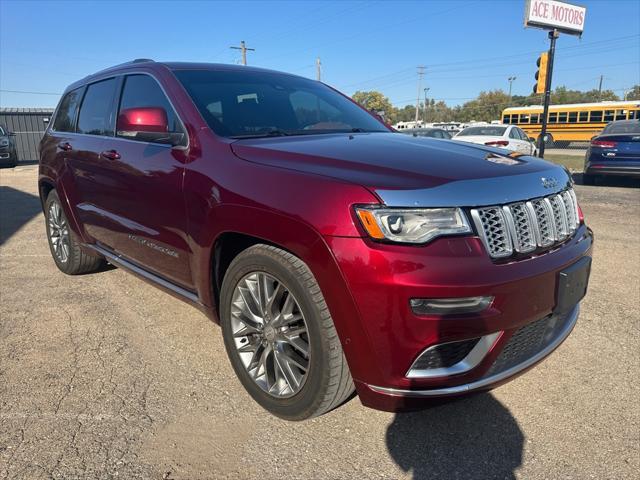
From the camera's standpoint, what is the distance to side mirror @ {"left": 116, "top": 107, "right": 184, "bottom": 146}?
2.86 meters

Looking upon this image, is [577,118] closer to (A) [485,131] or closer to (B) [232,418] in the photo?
(A) [485,131]

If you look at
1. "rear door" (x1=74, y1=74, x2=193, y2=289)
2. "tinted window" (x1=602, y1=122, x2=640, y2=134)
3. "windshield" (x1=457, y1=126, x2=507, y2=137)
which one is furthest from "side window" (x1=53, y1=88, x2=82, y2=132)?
"windshield" (x1=457, y1=126, x2=507, y2=137)

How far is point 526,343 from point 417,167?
3.10 ft

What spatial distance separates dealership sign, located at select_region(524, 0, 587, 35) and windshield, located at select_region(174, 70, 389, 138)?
16.3 metres

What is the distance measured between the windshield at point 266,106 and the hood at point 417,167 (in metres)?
0.28

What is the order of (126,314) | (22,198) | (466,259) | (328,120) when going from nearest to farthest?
(466,259)
(328,120)
(126,314)
(22,198)

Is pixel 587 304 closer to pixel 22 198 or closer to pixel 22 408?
pixel 22 408

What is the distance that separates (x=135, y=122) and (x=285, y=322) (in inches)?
60.5

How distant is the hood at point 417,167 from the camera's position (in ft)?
6.56

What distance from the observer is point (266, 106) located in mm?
3254

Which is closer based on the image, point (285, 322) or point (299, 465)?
point (299, 465)

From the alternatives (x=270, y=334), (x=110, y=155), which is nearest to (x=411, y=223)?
(x=270, y=334)

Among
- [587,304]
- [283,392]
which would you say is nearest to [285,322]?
[283,392]

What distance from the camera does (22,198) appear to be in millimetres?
10586
